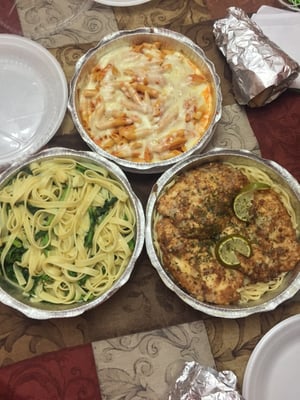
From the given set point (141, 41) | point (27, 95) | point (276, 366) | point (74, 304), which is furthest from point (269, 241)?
point (27, 95)

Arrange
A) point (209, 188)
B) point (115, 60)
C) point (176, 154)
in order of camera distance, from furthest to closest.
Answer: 1. point (115, 60)
2. point (176, 154)
3. point (209, 188)

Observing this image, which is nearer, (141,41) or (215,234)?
(215,234)

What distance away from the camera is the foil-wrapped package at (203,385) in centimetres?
189

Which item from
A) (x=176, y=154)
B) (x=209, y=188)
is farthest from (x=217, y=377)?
(x=176, y=154)

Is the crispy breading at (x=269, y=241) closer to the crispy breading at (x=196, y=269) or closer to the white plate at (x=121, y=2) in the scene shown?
the crispy breading at (x=196, y=269)

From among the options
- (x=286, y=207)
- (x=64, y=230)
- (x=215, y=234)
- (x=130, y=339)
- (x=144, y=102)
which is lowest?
(x=130, y=339)

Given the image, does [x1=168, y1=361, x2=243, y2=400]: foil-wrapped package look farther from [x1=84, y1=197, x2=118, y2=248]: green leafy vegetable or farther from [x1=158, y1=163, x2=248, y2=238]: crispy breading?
[x1=84, y1=197, x2=118, y2=248]: green leafy vegetable

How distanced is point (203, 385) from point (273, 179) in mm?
881

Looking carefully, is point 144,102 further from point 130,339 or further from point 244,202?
point 130,339

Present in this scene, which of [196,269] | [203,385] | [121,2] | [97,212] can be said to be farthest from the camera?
[121,2]

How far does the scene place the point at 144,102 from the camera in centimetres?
232

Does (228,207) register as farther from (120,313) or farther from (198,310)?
(120,313)

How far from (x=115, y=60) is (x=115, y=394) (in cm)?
146

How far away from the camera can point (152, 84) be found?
7.77 ft
